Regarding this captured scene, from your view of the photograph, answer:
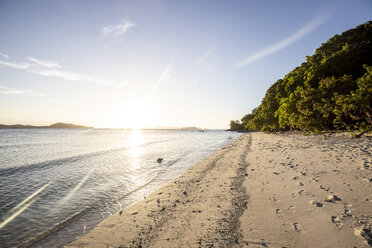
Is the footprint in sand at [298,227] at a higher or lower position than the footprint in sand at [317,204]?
lower

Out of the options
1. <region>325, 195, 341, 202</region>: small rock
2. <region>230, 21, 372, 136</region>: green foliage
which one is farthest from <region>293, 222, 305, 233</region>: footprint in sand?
<region>230, 21, 372, 136</region>: green foliage

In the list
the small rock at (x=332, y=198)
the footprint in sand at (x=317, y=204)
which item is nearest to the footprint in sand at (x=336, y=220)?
the footprint in sand at (x=317, y=204)

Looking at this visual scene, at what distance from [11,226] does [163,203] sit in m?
6.01

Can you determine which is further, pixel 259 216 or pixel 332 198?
pixel 332 198

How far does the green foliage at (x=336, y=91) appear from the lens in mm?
8586

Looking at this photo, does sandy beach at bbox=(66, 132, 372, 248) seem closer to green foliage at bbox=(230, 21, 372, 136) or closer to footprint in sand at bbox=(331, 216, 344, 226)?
footprint in sand at bbox=(331, 216, 344, 226)

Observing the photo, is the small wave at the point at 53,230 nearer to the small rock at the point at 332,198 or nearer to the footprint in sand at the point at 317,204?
the footprint in sand at the point at 317,204

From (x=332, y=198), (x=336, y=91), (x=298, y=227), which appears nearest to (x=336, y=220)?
(x=298, y=227)

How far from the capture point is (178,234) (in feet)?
15.0

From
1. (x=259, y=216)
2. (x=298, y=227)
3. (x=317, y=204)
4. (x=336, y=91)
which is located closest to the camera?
(x=298, y=227)

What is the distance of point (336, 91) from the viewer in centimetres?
1169

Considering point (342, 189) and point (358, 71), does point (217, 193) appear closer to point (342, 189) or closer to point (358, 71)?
Answer: point (342, 189)

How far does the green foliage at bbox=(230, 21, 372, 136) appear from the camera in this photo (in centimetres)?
859

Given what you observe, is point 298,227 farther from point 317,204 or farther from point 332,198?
point 332,198
